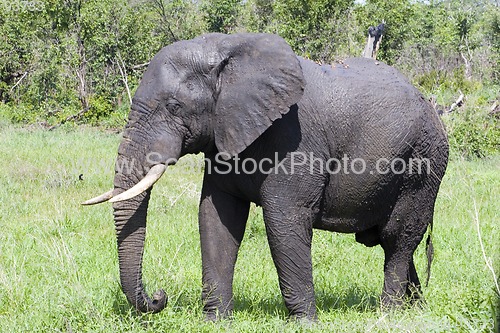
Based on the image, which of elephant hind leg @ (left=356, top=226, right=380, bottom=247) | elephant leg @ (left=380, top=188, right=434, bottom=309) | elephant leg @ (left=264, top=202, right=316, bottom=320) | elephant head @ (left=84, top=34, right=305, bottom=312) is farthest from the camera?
elephant hind leg @ (left=356, top=226, right=380, bottom=247)

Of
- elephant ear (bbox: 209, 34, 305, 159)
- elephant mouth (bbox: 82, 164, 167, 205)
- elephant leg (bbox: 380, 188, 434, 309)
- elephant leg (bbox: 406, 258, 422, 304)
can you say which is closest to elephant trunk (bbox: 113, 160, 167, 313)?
elephant mouth (bbox: 82, 164, 167, 205)

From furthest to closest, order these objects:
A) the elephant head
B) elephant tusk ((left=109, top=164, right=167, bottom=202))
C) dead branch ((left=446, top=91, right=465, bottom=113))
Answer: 1. dead branch ((left=446, top=91, right=465, bottom=113))
2. the elephant head
3. elephant tusk ((left=109, top=164, right=167, bottom=202))

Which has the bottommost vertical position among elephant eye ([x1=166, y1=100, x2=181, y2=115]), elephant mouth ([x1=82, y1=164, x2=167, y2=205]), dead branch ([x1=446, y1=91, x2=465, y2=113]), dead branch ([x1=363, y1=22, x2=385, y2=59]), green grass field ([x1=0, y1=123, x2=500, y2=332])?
green grass field ([x1=0, y1=123, x2=500, y2=332])

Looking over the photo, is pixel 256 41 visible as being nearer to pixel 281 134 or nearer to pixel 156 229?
pixel 281 134

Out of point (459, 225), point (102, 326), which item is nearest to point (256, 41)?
point (102, 326)

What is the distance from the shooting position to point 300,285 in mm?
4402

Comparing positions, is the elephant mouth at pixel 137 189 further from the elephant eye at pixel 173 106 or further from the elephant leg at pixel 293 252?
the elephant leg at pixel 293 252

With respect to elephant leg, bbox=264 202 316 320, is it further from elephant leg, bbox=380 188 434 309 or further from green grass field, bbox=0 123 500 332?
elephant leg, bbox=380 188 434 309

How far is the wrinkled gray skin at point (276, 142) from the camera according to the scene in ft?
13.5

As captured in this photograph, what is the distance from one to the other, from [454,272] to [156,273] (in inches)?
91.5

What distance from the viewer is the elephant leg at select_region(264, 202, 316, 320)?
4.29m

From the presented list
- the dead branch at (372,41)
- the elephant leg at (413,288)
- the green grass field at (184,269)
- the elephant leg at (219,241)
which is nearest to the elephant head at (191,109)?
the elephant leg at (219,241)

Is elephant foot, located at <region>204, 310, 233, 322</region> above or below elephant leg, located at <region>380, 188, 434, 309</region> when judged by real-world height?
below

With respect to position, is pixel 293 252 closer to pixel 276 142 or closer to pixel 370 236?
pixel 276 142
